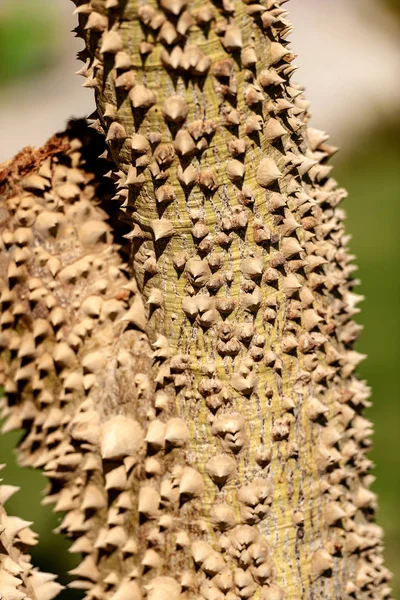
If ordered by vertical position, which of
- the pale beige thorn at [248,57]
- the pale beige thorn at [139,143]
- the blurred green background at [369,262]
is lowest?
the pale beige thorn at [139,143]

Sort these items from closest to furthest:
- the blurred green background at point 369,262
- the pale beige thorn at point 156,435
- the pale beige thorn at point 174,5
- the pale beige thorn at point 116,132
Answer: the pale beige thorn at point 174,5 → the pale beige thorn at point 116,132 → the pale beige thorn at point 156,435 → the blurred green background at point 369,262

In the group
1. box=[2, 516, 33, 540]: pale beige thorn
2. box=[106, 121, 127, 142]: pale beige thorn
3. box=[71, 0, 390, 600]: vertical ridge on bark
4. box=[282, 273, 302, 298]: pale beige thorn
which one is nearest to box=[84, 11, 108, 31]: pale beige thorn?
box=[71, 0, 390, 600]: vertical ridge on bark

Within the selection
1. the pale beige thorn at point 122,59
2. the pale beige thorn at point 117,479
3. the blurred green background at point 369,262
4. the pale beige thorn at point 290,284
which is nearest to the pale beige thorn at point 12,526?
the pale beige thorn at point 117,479

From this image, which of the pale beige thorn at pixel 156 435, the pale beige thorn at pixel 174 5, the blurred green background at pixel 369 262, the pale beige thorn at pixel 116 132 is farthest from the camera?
the blurred green background at pixel 369 262

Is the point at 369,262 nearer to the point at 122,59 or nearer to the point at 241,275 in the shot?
the point at 241,275

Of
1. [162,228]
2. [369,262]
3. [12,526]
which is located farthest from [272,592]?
[369,262]

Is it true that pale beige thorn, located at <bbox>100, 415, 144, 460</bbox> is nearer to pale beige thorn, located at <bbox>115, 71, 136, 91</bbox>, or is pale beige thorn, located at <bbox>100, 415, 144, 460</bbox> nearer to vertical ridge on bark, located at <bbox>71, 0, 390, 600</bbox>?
vertical ridge on bark, located at <bbox>71, 0, 390, 600</bbox>

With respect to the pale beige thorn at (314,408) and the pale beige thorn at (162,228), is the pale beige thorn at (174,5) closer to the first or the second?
the pale beige thorn at (162,228)

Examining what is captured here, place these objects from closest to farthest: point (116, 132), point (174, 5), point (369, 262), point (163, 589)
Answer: point (174, 5), point (116, 132), point (163, 589), point (369, 262)
